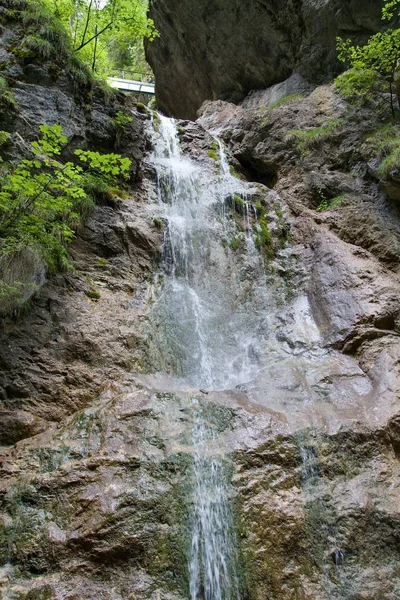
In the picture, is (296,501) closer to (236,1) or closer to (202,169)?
(202,169)

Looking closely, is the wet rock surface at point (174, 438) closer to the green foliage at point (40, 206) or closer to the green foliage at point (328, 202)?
the green foliage at point (40, 206)

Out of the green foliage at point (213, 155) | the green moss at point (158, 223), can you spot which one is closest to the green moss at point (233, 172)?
the green foliage at point (213, 155)

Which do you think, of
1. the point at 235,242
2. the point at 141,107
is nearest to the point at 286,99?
the point at 141,107

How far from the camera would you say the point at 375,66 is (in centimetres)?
1040

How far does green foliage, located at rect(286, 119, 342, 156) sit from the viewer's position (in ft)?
35.9

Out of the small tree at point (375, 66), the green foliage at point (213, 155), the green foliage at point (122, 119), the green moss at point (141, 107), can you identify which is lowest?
the green foliage at point (122, 119)

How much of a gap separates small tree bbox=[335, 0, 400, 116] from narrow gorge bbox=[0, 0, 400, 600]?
450mm

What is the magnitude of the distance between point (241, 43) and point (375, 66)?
6.08 metres

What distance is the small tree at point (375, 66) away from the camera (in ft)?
31.8

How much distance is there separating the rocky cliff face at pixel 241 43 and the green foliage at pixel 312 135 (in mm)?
2970

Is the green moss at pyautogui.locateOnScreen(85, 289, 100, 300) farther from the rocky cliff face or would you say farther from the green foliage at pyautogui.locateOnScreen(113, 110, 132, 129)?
the rocky cliff face

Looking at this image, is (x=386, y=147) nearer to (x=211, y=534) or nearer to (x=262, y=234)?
(x=262, y=234)

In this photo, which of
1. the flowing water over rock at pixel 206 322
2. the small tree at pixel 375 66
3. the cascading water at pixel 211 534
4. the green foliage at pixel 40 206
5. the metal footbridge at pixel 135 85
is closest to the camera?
the cascading water at pixel 211 534

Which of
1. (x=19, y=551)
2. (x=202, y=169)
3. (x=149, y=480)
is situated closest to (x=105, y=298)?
(x=149, y=480)
